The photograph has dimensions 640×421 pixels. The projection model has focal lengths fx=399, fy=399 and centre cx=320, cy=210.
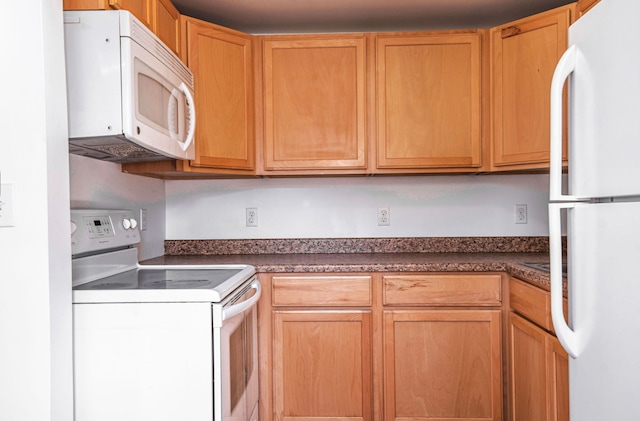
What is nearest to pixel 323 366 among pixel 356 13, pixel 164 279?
pixel 164 279

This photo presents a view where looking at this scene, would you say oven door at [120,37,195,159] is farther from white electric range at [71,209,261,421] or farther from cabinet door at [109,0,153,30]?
white electric range at [71,209,261,421]

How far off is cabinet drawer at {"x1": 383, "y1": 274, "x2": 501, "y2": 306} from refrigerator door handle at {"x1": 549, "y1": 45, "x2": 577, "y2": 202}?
923 millimetres

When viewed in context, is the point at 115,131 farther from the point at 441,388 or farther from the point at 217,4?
the point at 441,388

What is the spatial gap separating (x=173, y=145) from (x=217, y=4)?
35.4 inches

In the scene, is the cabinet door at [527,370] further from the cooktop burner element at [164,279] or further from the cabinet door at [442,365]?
the cooktop burner element at [164,279]

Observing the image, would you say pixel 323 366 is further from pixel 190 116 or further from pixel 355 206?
pixel 190 116

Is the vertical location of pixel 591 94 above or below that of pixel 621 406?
above

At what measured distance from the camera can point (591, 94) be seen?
90 cm

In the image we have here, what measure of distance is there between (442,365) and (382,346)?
284mm

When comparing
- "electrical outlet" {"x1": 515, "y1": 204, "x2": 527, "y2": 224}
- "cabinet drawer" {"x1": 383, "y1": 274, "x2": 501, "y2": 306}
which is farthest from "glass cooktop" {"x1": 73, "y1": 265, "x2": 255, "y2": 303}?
"electrical outlet" {"x1": 515, "y1": 204, "x2": 527, "y2": 224}

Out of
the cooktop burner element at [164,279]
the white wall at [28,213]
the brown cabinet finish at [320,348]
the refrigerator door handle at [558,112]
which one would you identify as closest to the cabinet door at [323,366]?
the brown cabinet finish at [320,348]

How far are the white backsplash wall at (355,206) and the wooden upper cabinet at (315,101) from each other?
29cm

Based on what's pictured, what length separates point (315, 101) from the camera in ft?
6.89

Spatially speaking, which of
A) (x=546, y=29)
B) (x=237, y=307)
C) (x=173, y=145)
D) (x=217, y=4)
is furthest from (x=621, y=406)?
(x=217, y=4)
